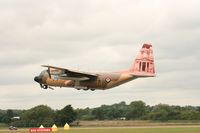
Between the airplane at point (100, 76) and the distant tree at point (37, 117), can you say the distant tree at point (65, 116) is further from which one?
the airplane at point (100, 76)

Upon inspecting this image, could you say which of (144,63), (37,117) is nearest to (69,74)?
(144,63)

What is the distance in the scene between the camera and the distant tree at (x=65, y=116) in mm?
166625

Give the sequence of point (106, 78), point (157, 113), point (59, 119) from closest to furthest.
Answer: point (106, 78)
point (59, 119)
point (157, 113)

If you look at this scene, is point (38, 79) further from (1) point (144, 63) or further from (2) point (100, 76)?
(1) point (144, 63)

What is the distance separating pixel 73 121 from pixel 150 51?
79.7 meters

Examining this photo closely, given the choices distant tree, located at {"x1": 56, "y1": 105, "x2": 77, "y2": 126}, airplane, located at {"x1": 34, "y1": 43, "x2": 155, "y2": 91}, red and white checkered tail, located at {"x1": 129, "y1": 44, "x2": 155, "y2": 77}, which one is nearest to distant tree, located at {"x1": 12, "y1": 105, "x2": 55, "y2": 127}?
distant tree, located at {"x1": 56, "y1": 105, "x2": 77, "y2": 126}

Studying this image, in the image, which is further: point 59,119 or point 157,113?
point 157,113

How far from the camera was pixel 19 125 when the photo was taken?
16800cm

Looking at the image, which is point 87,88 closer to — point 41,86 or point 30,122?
point 41,86

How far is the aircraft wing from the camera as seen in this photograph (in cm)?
9200

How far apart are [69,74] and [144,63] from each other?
11144 millimetres

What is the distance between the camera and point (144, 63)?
92.1 metres

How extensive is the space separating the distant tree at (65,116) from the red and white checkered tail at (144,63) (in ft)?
245

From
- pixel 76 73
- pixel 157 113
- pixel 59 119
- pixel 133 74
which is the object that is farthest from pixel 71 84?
pixel 157 113
